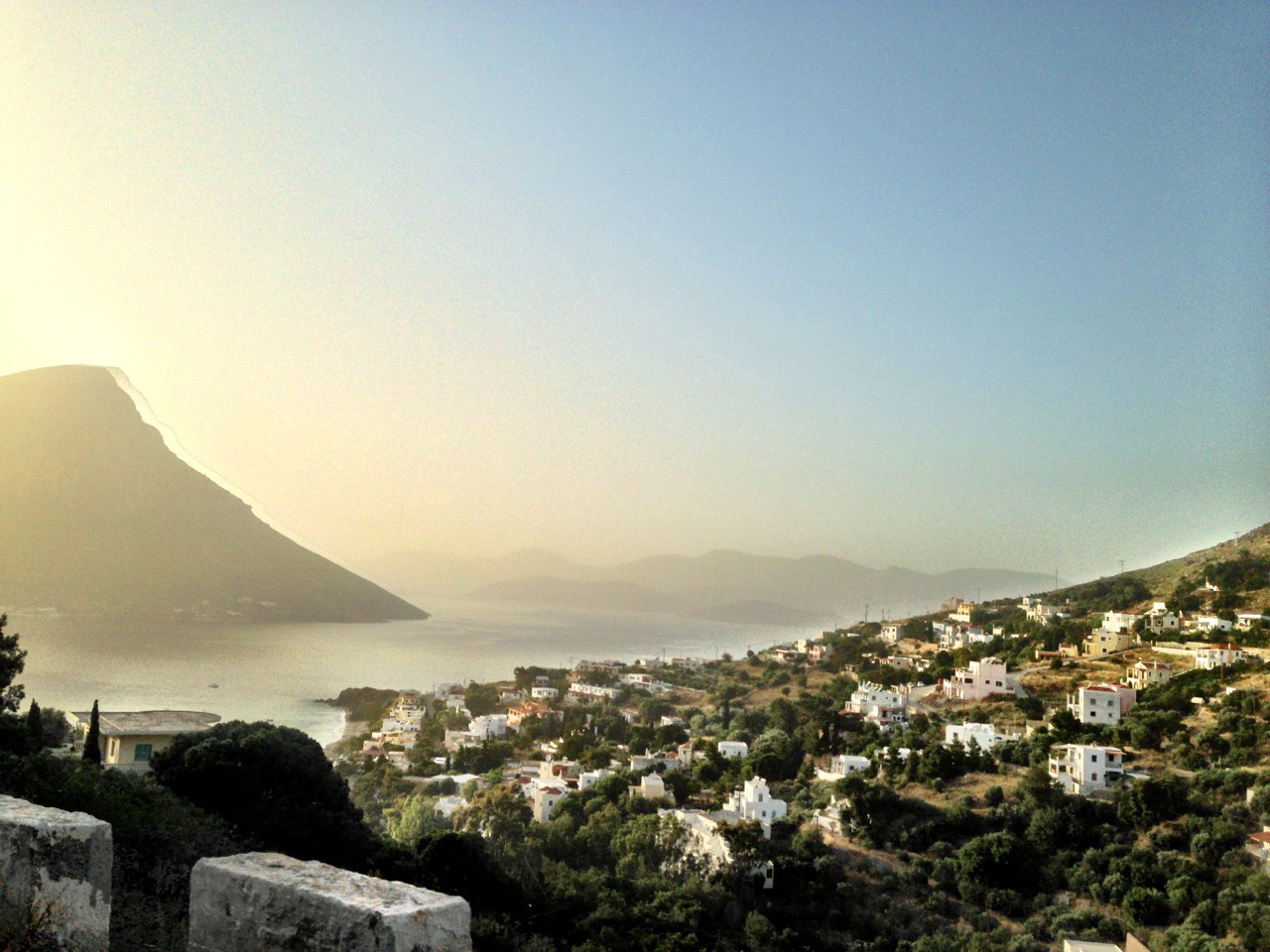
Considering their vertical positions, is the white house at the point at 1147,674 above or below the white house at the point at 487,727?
above

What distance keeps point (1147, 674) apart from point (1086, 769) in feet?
26.2

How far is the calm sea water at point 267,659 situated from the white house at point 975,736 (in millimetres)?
18455

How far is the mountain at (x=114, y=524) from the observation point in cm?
4384

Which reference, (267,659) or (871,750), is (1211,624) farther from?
(267,659)

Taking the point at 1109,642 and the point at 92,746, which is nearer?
the point at 92,746

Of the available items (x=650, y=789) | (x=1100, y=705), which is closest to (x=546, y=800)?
(x=650, y=789)

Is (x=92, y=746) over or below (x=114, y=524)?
below

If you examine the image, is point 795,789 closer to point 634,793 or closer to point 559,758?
point 634,793

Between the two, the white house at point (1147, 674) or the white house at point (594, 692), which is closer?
the white house at point (1147, 674)

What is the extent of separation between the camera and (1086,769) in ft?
53.2

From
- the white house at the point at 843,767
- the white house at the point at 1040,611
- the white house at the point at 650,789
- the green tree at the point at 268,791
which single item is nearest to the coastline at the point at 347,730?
the white house at the point at 650,789

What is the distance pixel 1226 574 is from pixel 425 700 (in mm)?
30129

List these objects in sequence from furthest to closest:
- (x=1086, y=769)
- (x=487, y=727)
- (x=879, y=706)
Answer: (x=487, y=727)
(x=879, y=706)
(x=1086, y=769)

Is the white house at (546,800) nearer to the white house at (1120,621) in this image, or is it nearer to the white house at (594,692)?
the white house at (594,692)
